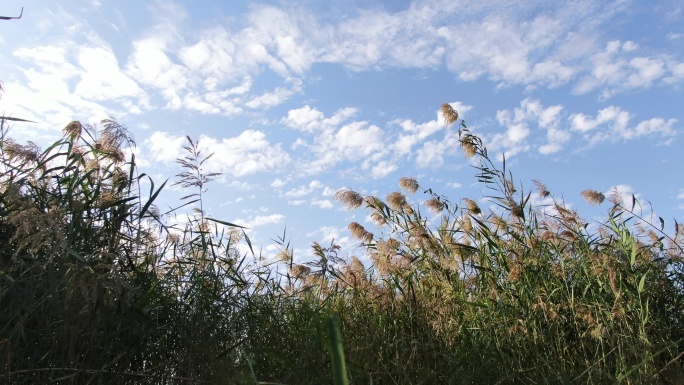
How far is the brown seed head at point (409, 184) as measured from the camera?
5.70 meters

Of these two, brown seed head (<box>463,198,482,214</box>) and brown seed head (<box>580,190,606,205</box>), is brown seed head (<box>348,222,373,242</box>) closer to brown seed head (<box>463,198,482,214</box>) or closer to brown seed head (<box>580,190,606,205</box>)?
brown seed head (<box>463,198,482,214</box>)

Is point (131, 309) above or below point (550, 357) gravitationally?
above

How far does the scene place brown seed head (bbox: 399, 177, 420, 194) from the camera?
18.7ft

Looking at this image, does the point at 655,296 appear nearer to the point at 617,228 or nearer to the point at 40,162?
the point at 617,228

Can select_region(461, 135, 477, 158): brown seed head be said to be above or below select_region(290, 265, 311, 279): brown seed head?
above

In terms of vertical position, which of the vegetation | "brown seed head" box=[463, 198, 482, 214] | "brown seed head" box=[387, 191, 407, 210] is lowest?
the vegetation

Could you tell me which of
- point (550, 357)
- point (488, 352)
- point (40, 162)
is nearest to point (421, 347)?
point (488, 352)

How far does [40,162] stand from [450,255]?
10.1 ft

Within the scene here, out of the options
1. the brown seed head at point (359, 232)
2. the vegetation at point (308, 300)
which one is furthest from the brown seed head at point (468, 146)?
the brown seed head at point (359, 232)

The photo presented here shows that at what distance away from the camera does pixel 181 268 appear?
3.60 m

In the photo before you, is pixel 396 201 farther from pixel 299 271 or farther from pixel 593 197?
pixel 593 197

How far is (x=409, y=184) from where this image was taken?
5730 mm

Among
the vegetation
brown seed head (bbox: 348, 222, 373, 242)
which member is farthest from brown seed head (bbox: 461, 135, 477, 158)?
brown seed head (bbox: 348, 222, 373, 242)

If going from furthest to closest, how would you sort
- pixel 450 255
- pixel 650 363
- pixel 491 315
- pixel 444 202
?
pixel 444 202, pixel 450 255, pixel 491 315, pixel 650 363
